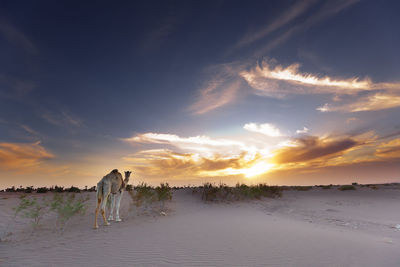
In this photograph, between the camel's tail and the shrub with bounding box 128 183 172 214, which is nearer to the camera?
the camel's tail

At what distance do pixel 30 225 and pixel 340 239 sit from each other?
12.4m

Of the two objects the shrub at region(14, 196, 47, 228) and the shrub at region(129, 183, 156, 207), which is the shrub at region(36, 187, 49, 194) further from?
the shrub at region(129, 183, 156, 207)

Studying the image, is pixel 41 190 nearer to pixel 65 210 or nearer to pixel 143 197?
pixel 143 197

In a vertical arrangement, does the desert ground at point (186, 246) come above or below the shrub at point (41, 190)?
below

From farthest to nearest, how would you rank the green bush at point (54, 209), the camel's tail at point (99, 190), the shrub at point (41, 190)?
the shrub at point (41, 190) → the camel's tail at point (99, 190) → the green bush at point (54, 209)

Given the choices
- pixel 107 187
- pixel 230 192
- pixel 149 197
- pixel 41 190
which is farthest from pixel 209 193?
pixel 41 190

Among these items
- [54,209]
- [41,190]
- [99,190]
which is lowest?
[54,209]

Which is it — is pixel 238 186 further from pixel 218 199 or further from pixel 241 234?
pixel 241 234

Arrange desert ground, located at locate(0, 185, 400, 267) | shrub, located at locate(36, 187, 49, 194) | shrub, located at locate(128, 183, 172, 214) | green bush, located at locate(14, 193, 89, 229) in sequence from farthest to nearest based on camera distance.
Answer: shrub, located at locate(36, 187, 49, 194), shrub, located at locate(128, 183, 172, 214), green bush, located at locate(14, 193, 89, 229), desert ground, located at locate(0, 185, 400, 267)

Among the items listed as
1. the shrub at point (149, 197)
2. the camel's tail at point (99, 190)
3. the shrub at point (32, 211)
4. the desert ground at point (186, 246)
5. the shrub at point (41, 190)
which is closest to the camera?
the desert ground at point (186, 246)

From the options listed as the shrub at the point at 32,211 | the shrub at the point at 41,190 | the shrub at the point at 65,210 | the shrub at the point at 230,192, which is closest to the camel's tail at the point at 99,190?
the shrub at the point at 65,210

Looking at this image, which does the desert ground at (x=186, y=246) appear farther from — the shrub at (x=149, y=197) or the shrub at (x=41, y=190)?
the shrub at (x=41, y=190)

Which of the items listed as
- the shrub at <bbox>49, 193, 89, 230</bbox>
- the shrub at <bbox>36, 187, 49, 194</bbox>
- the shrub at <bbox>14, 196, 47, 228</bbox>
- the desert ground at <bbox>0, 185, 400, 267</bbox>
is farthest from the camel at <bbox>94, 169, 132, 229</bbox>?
the shrub at <bbox>36, 187, 49, 194</bbox>

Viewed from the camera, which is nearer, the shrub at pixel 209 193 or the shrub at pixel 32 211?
the shrub at pixel 32 211
